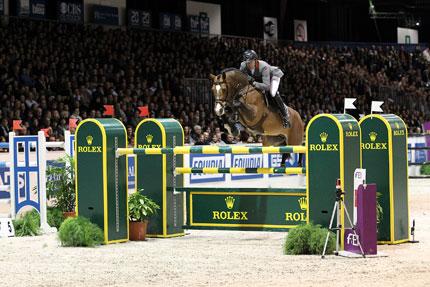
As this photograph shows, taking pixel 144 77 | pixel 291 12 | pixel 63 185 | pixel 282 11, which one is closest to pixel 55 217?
pixel 63 185

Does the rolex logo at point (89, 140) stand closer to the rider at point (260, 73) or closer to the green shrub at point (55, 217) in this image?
the green shrub at point (55, 217)

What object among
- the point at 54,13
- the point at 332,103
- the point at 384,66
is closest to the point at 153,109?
the point at 54,13

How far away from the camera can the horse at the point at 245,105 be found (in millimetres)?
15414

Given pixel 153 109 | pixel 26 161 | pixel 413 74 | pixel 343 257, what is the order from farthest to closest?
pixel 413 74, pixel 153 109, pixel 26 161, pixel 343 257

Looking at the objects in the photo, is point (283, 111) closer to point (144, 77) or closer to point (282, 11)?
point (144, 77)

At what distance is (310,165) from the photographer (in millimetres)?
11234

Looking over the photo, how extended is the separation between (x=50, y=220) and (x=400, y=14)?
114 feet

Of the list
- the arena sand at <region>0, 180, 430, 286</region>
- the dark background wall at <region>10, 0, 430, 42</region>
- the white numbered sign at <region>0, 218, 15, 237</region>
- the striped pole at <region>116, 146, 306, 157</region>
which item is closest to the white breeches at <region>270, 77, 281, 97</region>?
the arena sand at <region>0, 180, 430, 286</region>

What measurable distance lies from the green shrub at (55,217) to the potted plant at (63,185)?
2.4 inches

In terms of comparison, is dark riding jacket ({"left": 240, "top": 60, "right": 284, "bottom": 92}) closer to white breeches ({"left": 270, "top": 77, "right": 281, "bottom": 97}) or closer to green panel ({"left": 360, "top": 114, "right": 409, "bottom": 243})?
white breeches ({"left": 270, "top": 77, "right": 281, "bottom": 97})

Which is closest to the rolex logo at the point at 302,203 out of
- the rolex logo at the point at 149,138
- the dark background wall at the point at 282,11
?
the rolex logo at the point at 149,138

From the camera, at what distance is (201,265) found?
32.6 feet

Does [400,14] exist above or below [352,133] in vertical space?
above

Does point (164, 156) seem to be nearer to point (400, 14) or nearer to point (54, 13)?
point (54, 13)
